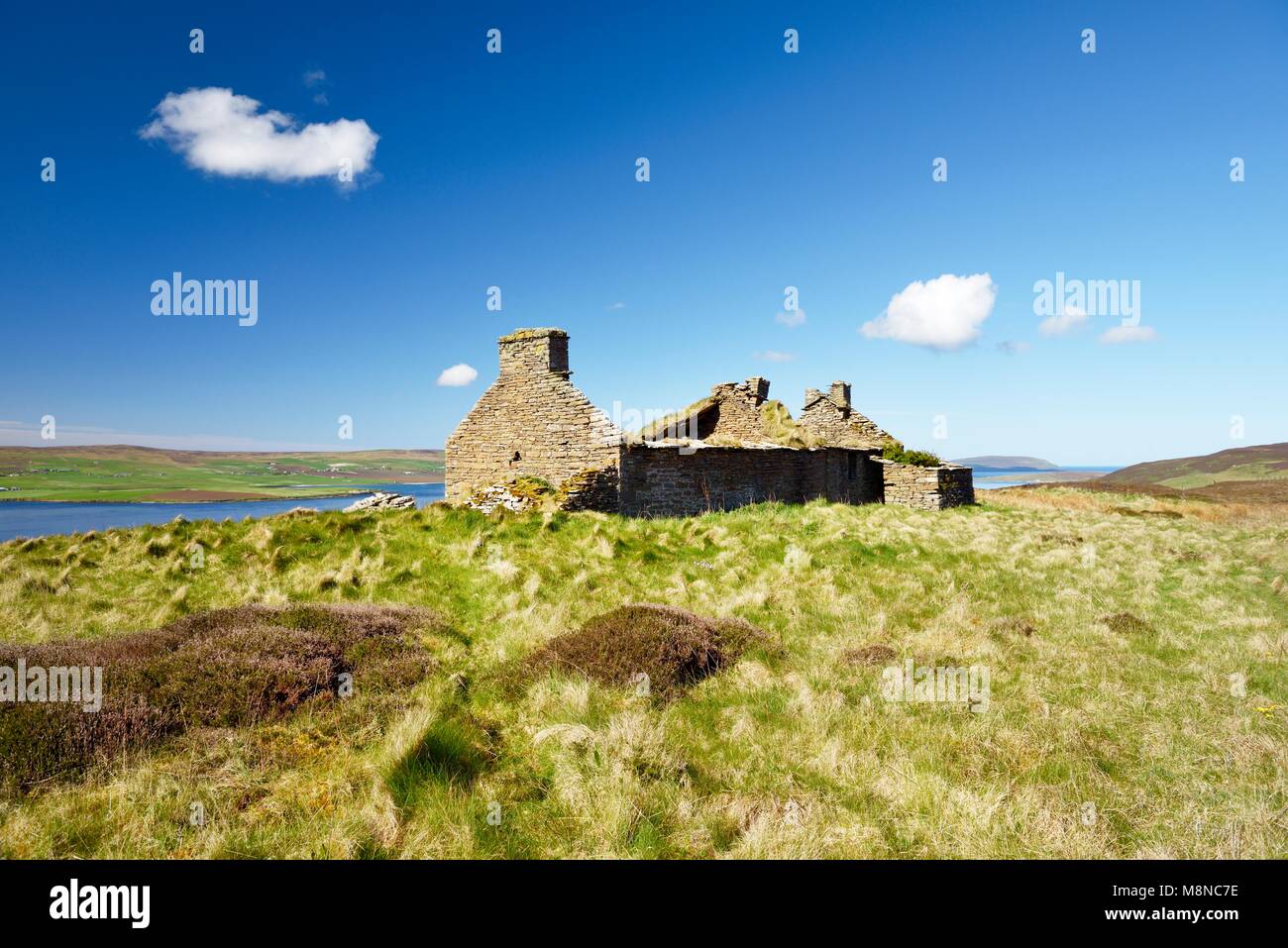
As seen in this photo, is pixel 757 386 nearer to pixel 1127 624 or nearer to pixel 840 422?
pixel 840 422

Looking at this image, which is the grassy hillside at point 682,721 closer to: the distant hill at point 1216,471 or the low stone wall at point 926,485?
the low stone wall at point 926,485

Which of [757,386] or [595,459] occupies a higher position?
[757,386]

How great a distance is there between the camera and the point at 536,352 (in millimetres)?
18969

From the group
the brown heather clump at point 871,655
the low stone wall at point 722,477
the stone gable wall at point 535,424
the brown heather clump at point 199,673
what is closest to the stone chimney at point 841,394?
the low stone wall at point 722,477

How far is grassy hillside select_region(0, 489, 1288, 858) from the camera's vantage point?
3.91 m

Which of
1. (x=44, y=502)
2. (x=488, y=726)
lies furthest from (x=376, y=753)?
(x=44, y=502)

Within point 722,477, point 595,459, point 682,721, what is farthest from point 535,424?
point 682,721

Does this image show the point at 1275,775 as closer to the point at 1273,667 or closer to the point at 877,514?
the point at 1273,667

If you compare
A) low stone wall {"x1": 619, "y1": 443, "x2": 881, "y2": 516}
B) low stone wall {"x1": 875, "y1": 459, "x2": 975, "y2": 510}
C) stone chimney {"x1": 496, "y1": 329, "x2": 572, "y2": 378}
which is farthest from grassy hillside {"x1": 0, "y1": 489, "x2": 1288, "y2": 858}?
low stone wall {"x1": 875, "y1": 459, "x2": 975, "y2": 510}

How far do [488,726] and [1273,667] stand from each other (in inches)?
409

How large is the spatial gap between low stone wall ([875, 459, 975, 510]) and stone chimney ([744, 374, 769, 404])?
6.98 meters

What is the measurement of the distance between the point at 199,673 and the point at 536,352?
1465 cm

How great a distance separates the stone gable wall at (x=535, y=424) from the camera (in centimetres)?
1812
